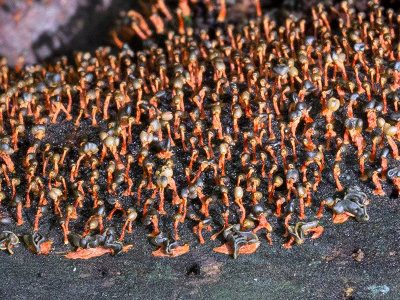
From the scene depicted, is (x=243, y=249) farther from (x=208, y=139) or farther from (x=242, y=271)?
(x=208, y=139)

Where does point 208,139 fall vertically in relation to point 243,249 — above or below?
above

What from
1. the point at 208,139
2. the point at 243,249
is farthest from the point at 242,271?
the point at 208,139

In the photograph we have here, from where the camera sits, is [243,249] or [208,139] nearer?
[243,249]

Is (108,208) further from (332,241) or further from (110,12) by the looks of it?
(110,12)

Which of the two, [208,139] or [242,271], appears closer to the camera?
[242,271]

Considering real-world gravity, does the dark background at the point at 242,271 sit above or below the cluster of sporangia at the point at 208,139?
below

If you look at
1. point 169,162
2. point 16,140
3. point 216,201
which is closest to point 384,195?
point 216,201

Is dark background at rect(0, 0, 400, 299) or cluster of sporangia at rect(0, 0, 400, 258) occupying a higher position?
cluster of sporangia at rect(0, 0, 400, 258)

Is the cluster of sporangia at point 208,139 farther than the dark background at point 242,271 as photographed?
Yes
